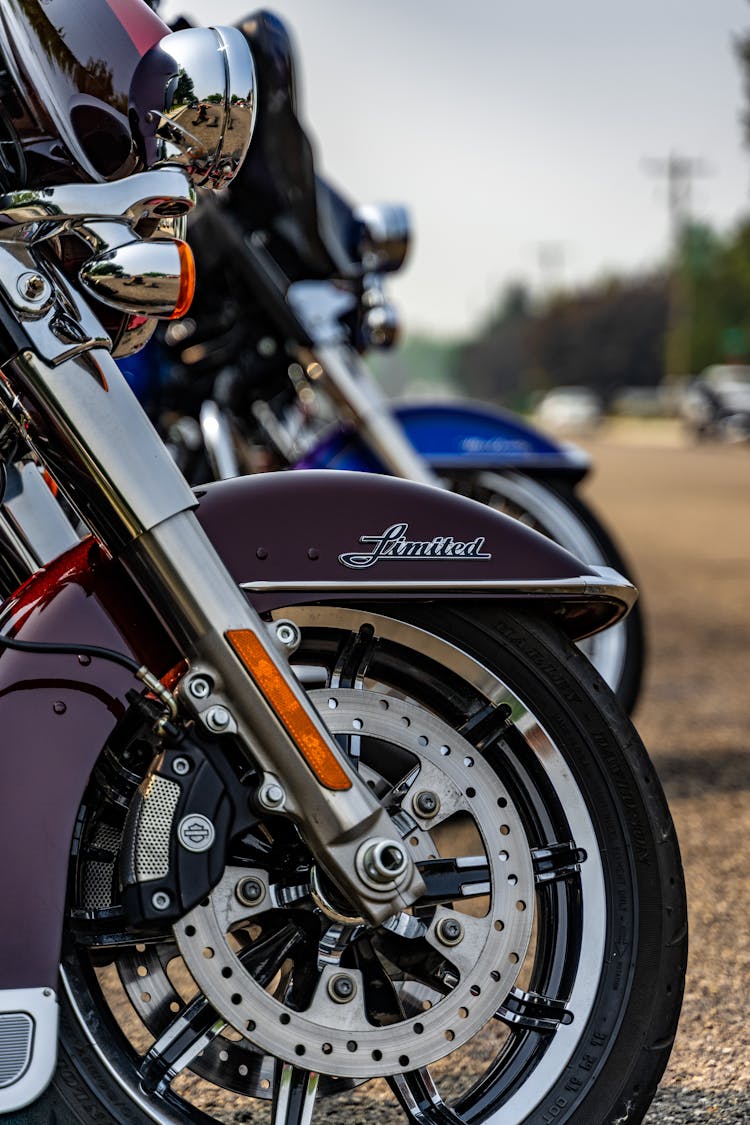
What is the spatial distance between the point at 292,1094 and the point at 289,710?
480mm

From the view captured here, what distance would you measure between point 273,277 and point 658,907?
2.85 meters

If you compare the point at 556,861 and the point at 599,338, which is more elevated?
the point at 556,861

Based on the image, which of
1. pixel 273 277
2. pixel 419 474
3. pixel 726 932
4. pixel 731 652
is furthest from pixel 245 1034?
pixel 731 652

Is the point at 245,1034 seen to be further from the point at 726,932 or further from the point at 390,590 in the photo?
the point at 726,932

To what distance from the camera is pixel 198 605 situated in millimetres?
1763

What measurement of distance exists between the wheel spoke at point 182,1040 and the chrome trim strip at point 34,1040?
0.14 meters

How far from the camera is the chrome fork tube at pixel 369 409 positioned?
416 centimetres

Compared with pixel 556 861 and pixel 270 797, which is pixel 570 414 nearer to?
pixel 556 861

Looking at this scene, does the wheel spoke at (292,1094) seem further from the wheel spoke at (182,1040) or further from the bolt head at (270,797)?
the bolt head at (270,797)

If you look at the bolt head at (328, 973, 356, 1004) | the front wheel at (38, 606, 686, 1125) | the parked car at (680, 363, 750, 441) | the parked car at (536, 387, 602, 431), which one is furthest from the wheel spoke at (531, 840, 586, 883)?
the parked car at (536, 387, 602, 431)

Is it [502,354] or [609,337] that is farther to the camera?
[502,354]

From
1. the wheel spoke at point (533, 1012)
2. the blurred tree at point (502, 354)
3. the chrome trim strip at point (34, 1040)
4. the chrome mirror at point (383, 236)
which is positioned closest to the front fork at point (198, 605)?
the wheel spoke at point (533, 1012)

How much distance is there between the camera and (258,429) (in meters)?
4.68

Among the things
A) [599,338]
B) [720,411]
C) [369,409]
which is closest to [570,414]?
[599,338]
